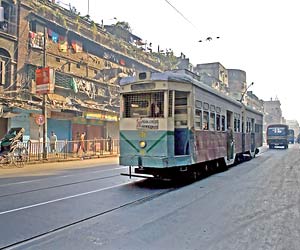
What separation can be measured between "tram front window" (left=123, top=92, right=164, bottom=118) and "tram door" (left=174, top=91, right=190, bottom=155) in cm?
63

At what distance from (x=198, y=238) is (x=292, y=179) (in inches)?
368

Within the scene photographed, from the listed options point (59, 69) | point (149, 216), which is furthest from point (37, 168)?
point (149, 216)

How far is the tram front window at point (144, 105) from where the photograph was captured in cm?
1135

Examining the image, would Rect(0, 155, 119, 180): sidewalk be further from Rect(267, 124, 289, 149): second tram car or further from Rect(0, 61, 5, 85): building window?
Rect(267, 124, 289, 149): second tram car

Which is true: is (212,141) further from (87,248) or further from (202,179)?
(87,248)

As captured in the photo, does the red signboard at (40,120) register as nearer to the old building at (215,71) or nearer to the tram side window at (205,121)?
the tram side window at (205,121)

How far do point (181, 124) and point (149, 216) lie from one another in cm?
496

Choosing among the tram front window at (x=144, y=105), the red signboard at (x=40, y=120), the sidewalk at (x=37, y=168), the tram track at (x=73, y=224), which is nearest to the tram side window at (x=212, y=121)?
the tram front window at (x=144, y=105)

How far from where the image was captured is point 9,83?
79.4 feet

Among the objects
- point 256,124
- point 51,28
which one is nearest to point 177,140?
point 256,124

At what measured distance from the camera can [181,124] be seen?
11.7m

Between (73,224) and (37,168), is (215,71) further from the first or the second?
(73,224)

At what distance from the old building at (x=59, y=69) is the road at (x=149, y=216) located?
13.7 metres

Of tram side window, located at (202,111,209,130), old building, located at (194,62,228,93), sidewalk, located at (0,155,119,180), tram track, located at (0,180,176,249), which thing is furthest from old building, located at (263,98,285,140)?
tram track, located at (0,180,176,249)
